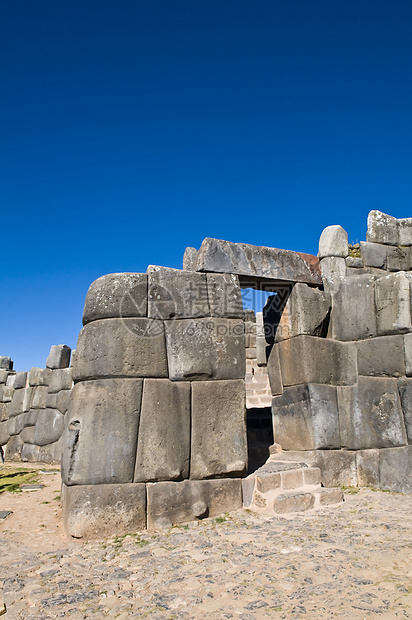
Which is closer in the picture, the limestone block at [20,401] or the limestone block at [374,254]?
the limestone block at [374,254]

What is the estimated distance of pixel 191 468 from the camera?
4785 mm

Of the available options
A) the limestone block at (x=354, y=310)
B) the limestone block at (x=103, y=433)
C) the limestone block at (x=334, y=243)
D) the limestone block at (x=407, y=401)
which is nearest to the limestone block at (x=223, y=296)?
the limestone block at (x=103, y=433)

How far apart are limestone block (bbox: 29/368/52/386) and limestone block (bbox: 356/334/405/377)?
24.9 ft

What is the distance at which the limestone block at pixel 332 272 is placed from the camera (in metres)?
6.63

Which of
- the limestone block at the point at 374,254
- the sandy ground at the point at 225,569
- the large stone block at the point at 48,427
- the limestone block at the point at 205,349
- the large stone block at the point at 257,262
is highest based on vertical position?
the limestone block at the point at 374,254

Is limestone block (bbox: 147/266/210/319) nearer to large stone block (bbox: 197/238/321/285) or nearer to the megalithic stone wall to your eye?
the megalithic stone wall

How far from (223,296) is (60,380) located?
6.46 metres

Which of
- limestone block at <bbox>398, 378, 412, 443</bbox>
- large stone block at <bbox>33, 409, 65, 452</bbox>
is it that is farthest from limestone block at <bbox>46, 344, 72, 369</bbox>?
limestone block at <bbox>398, 378, 412, 443</bbox>

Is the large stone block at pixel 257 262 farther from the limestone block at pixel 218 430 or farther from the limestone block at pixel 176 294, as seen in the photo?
the limestone block at pixel 218 430

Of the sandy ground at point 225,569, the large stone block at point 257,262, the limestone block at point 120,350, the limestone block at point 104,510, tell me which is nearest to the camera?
the sandy ground at point 225,569

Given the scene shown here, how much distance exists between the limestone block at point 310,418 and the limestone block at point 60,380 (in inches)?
221

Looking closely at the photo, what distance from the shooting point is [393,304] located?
5996mm

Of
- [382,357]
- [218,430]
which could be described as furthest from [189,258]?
[382,357]

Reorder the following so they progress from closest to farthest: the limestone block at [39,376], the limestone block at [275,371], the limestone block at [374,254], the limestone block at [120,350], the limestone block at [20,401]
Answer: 1. the limestone block at [120,350]
2. the limestone block at [275,371]
3. the limestone block at [374,254]
4. the limestone block at [39,376]
5. the limestone block at [20,401]
